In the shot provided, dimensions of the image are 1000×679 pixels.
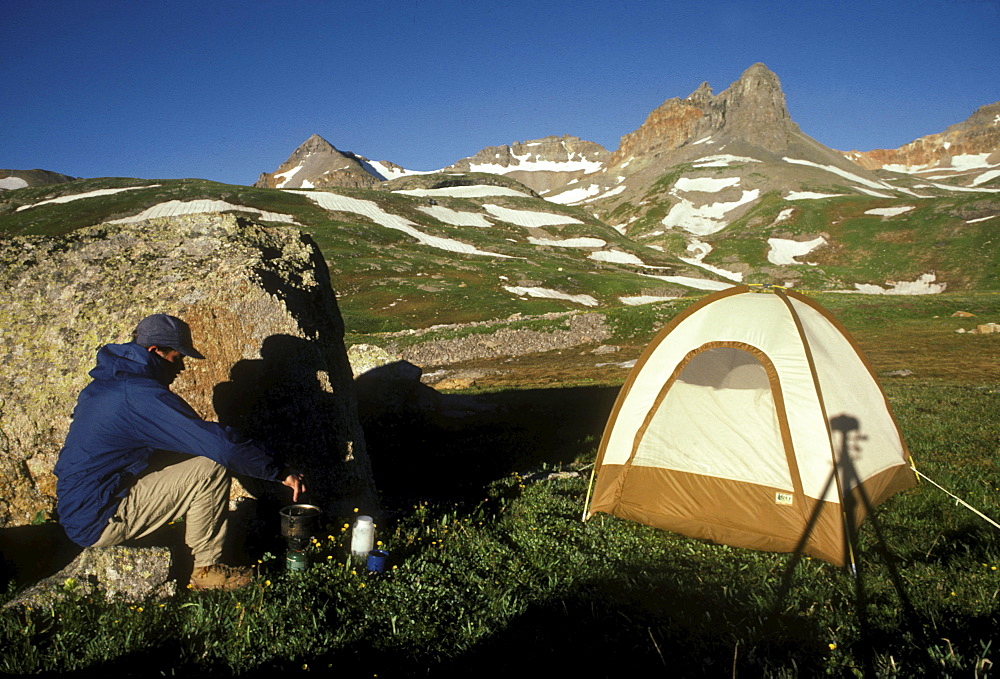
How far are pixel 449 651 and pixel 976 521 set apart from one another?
26.8 ft

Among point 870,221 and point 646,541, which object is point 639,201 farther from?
point 646,541

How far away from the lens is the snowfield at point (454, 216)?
104m

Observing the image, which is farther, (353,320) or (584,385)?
(353,320)

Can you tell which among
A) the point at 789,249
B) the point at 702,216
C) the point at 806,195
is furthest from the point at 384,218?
the point at 806,195

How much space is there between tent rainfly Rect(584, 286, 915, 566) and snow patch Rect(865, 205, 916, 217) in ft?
334

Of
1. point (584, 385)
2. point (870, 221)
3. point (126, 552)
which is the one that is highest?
point (870, 221)

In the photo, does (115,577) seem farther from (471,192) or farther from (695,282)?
(471,192)

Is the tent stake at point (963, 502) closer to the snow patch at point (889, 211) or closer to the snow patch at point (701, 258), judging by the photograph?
the snow patch at point (701, 258)

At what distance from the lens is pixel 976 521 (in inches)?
322

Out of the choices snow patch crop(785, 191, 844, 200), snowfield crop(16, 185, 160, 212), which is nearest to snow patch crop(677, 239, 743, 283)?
snow patch crop(785, 191, 844, 200)

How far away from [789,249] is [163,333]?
104526 millimetres

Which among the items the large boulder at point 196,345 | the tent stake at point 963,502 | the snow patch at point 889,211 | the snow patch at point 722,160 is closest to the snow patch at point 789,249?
the snow patch at point 889,211

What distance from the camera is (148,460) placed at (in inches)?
241

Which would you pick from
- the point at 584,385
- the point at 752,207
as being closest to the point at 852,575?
the point at 584,385
